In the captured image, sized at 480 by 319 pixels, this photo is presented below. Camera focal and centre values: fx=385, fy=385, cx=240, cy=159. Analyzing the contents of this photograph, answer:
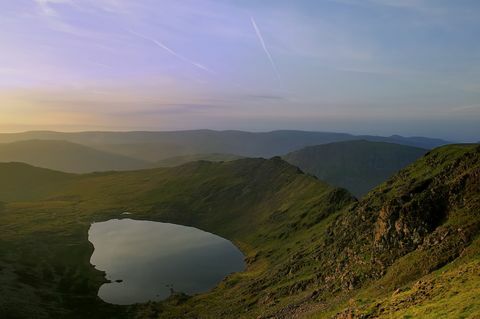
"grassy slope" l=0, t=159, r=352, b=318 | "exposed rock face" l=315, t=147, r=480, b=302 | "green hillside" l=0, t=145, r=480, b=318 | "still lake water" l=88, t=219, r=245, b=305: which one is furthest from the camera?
"still lake water" l=88, t=219, r=245, b=305

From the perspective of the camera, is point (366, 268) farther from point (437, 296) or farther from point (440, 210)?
point (437, 296)

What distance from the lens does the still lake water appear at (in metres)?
114

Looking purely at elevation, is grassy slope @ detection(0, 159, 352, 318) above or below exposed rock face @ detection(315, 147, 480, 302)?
below

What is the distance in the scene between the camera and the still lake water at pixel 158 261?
114m

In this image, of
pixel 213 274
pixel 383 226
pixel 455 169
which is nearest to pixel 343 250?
pixel 383 226

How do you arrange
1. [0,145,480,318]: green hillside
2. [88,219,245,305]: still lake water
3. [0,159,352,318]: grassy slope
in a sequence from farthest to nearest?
[88,219,245,305]: still lake water → [0,159,352,318]: grassy slope → [0,145,480,318]: green hillside

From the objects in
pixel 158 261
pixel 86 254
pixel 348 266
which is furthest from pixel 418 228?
pixel 86 254

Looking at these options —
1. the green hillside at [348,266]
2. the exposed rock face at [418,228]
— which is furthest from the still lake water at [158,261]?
the exposed rock face at [418,228]

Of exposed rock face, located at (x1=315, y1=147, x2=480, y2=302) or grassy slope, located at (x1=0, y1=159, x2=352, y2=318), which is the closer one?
exposed rock face, located at (x1=315, y1=147, x2=480, y2=302)

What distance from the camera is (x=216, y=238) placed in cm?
17825

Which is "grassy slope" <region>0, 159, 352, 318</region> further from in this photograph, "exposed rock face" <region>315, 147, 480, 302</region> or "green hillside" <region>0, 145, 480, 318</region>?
"exposed rock face" <region>315, 147, 480, 302</region>

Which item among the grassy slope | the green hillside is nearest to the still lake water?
the grassy slope

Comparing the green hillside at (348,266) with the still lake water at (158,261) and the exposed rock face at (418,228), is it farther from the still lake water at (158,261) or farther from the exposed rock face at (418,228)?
the still lake water at (158,261)

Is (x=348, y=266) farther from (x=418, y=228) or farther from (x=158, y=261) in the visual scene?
(x=158, y=261)
